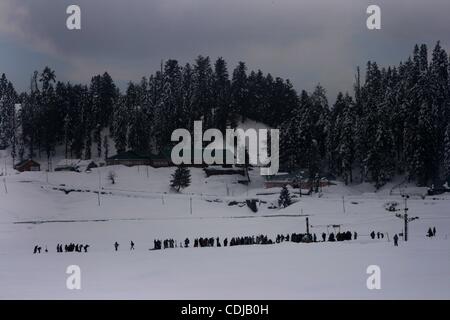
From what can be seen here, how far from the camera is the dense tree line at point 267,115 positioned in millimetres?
68938

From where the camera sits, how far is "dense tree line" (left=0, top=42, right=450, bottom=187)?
68.9 meters

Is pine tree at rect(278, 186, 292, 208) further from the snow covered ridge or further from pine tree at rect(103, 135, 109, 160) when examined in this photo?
pine tree at rect(103, 135, 109, 160)

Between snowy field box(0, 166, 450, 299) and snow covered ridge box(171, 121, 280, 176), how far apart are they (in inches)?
137

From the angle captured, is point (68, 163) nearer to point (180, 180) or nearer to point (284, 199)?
point (180, 180)

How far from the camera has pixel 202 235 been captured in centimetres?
4825

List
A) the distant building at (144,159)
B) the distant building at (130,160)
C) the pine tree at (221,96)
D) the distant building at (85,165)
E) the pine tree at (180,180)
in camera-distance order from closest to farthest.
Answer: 1. the pine tree at (180,180)
2. the distant building at (85,165)
3. the distant building at (144,159)
4. the distant building at (130,160)
5. the pine tree at (221,96)

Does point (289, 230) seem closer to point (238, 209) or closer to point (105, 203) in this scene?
point (238, 209)

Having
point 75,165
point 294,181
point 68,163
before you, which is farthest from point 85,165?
point 294,181

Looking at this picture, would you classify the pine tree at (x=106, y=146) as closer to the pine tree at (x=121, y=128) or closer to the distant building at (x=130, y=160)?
the pine tree at (x=121, y=128)

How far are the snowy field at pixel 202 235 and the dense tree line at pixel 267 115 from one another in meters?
5.50

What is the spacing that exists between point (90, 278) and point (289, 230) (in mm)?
25836

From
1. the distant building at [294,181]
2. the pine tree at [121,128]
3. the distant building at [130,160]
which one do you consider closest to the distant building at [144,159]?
the distant building at [130,160]

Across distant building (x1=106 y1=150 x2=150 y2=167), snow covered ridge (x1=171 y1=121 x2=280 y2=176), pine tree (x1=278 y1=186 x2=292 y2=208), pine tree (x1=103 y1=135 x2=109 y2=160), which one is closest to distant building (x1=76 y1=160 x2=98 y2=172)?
distant building (x1=106 y1=150 x2=150 y2=167)
